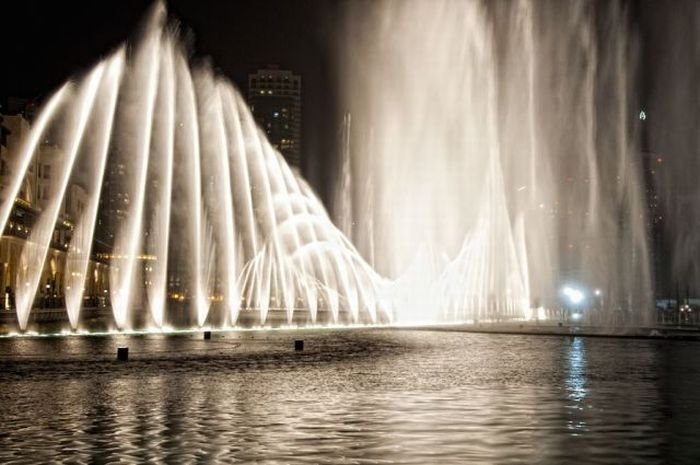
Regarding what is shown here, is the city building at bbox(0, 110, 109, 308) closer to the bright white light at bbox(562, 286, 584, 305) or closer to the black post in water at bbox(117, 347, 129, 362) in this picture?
the bright white light at bbox(562, 286, 584, 305)

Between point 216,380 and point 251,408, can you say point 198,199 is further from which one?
point 251,408

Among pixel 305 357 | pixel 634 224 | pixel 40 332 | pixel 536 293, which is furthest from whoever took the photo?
pixel 536 293

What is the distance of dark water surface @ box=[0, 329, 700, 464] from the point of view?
13008 millimetres

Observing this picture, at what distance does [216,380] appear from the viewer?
23547 millimetres

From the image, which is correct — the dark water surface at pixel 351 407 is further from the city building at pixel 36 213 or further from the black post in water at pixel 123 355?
the city building at pixel 36 213

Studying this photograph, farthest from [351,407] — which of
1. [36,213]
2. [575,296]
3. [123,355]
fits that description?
[36,213]

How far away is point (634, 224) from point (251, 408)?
68753 mm

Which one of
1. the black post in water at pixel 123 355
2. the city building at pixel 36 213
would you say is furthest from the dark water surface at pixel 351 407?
the city building at pixel 36 213

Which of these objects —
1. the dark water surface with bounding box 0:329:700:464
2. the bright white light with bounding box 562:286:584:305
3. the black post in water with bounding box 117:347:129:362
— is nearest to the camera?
the dark water surface with bounding box 0:329:700:464

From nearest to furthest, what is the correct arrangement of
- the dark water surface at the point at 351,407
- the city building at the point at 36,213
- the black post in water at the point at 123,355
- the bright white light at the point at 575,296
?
the dark water surface at the point at 351,407, the black post in water at the point at 123,355, the bright white light at the point at 575,296, the city building at the point at 36,213

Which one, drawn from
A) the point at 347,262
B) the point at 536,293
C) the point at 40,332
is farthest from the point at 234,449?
the point at 536,293

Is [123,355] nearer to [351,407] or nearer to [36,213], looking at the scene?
[351,407]

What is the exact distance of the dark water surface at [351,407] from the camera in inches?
512

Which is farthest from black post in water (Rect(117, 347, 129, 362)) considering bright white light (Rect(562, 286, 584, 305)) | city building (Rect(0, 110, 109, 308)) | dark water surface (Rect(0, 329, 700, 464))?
bright white light (Rect(562, 286, 584, 305))
